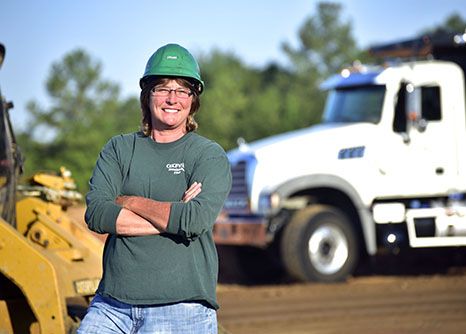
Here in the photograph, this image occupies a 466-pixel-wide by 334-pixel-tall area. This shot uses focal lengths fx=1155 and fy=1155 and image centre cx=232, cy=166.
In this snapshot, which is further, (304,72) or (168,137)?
(304,72)

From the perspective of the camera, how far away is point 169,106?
470 centimetres

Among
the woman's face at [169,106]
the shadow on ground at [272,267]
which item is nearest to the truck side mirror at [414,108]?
the shadow on ground at [272,267]

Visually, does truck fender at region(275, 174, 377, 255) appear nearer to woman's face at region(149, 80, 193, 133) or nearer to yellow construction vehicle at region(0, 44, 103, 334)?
yellow construction vehicle at region(0, 44, 103, 334)

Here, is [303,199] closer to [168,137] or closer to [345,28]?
[168,137]

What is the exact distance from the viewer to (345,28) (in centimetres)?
8144

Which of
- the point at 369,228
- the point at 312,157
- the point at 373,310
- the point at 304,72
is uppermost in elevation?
the point at 304,72

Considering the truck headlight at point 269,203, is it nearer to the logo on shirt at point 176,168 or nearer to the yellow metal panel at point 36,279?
the yellow metal panel at point 36,279

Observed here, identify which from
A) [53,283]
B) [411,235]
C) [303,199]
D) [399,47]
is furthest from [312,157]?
[53,283]

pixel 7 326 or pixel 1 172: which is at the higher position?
pixel 1 172

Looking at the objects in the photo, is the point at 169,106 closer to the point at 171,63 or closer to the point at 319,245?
the point at 171,63

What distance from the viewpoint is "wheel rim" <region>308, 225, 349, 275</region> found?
14711 mm

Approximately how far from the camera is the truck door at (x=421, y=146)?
15.1m

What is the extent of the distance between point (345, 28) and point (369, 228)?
67.6m

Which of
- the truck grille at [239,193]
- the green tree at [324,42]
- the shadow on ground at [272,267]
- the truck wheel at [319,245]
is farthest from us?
the green tree at [324,42]
